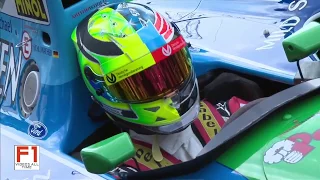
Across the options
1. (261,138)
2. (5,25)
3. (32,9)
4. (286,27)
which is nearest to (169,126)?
(261,138)

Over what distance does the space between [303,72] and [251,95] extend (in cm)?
34

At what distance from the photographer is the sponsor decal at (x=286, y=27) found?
2.53 m

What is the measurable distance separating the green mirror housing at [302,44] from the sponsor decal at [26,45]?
33.5 inches

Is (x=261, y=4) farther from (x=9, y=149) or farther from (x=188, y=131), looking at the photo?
(x=9, y=149)

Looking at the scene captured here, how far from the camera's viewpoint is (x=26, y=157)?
76.4 inches

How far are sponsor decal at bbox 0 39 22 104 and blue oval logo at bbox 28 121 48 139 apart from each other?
0.50 ft

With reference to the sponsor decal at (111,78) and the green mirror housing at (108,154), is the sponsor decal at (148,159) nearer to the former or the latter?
the sponsor decal at (111,78)

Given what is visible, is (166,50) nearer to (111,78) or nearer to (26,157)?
(111,78)

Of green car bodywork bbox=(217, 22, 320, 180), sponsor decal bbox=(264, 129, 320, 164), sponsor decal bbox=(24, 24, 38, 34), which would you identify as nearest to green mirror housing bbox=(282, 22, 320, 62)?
green car bodywork bbox=(217, 22, 320, 180)

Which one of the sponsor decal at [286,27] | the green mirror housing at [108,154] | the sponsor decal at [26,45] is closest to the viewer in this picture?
the green mirror housing at [108,154]

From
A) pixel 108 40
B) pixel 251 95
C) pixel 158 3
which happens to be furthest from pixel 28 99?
pixel 158 3

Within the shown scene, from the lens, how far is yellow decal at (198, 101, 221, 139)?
1962mm

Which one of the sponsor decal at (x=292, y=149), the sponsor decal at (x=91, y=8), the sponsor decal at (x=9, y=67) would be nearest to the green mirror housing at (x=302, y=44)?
the sponsor decal at (x=292, y=149)

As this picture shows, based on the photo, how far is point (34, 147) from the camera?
197 centimetres
